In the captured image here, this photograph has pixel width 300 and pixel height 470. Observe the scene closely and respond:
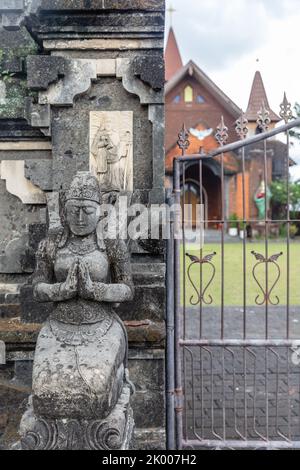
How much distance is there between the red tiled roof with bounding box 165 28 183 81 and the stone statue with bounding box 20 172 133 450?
33468mm

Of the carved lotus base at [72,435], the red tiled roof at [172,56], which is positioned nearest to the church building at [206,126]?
the red tiled roof at [172,56]

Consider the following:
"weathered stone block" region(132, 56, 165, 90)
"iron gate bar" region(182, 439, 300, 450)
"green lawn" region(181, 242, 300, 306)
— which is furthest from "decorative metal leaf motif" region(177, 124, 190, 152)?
"green lawn" region(181, 242, 300, 306)

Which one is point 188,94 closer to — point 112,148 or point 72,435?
point 112,148

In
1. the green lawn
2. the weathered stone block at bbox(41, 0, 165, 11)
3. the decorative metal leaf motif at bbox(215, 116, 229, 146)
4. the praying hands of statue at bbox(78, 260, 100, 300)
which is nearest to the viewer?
the praying hands of statue at bbox(78, 260, 100, 300)

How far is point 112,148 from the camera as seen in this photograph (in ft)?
11.2

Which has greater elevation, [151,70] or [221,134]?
[151,70]

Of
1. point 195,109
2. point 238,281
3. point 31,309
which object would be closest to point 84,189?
point 31,309

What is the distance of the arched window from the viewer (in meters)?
24.0

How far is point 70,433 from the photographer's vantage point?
7.48 ft

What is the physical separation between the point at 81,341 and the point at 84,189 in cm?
93

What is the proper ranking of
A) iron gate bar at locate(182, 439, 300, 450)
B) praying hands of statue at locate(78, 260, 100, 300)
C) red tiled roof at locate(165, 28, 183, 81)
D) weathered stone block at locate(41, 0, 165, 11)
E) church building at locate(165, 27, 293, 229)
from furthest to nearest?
red tiled roof at locate(165, 28, 183, 81) < church building at locate(165, 27, 293, 229) < iron gate bar at locate(182, 439, 300, 450) < weathered stone block at locate(41, 0, 165, 11) < praying hands of statue at locate(78, 260, 100, 300)

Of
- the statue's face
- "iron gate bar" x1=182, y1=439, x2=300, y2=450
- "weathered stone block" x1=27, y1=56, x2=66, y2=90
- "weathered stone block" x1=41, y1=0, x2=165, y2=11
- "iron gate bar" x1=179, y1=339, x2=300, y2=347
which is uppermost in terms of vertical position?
"weathered stone block" x1=41, y1=0, x2=165, y2=11

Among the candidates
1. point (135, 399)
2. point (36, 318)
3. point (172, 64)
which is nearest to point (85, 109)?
point (36, 318)

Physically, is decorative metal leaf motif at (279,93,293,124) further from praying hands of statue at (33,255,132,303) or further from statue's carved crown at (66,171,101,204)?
praying hands of statue at (33,255,132,303)
